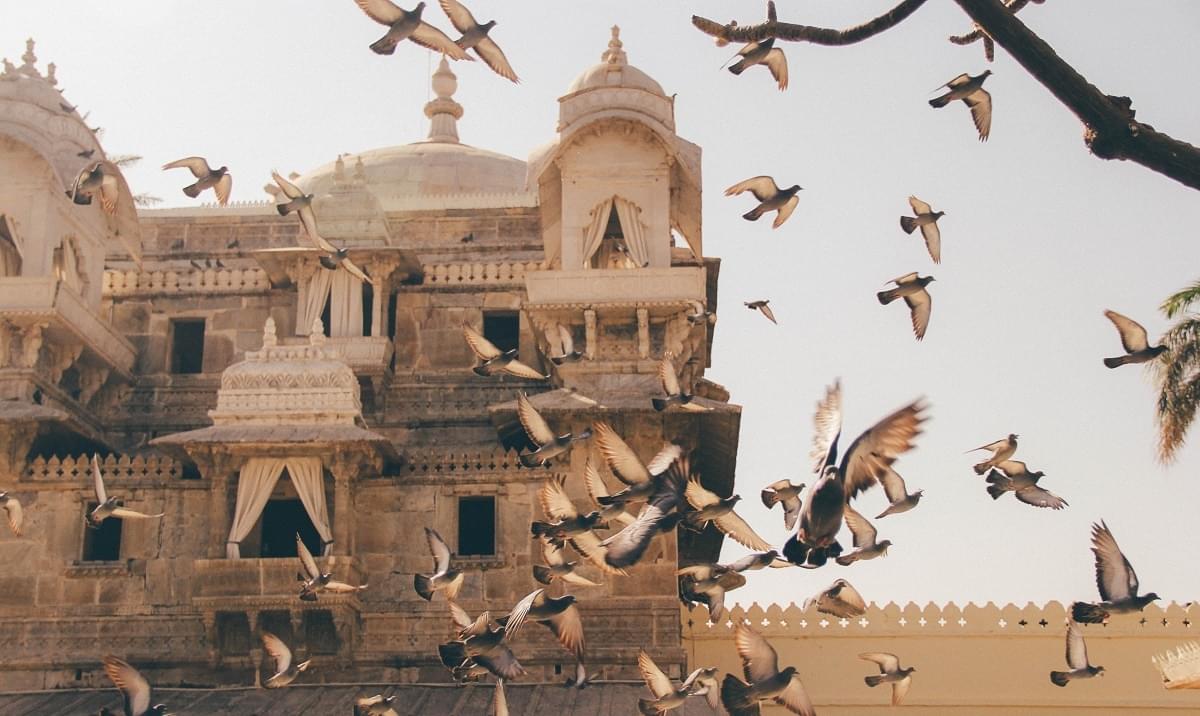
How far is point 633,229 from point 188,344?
23.8 feet

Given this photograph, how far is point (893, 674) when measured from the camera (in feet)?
64.0

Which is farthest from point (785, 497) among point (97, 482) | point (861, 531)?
point (97, 482)

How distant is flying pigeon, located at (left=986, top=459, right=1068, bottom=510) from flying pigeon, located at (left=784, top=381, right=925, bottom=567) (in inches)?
212

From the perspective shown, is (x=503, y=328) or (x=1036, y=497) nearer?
(x=1036, y=497)

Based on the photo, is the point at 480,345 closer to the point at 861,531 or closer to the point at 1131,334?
the point at 861,531

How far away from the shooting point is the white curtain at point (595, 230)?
23.0 metres

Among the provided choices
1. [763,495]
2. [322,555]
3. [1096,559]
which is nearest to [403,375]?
[322,555]

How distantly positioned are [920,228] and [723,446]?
5.78 m

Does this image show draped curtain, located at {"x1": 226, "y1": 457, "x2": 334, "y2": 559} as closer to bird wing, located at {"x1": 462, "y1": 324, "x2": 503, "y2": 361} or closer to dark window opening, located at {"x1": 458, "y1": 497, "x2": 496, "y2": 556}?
dark window opening, located at {"x1": 458, "y1": 497, "x2": 496, "y2": 556}

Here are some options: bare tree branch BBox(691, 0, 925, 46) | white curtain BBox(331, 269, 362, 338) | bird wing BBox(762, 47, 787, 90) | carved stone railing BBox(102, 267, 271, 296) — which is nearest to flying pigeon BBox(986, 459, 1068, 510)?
bird wing BBox(762, 47, 787, 90)

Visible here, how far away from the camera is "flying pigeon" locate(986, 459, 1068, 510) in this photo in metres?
16.7

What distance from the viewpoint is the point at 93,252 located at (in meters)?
25.3

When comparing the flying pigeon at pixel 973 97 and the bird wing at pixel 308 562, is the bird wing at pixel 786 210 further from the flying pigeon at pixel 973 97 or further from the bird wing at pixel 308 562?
the bird wing at pixel 308 562

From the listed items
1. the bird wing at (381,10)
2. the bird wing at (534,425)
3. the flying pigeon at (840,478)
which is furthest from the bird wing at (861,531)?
the bird wing at (381,10)
